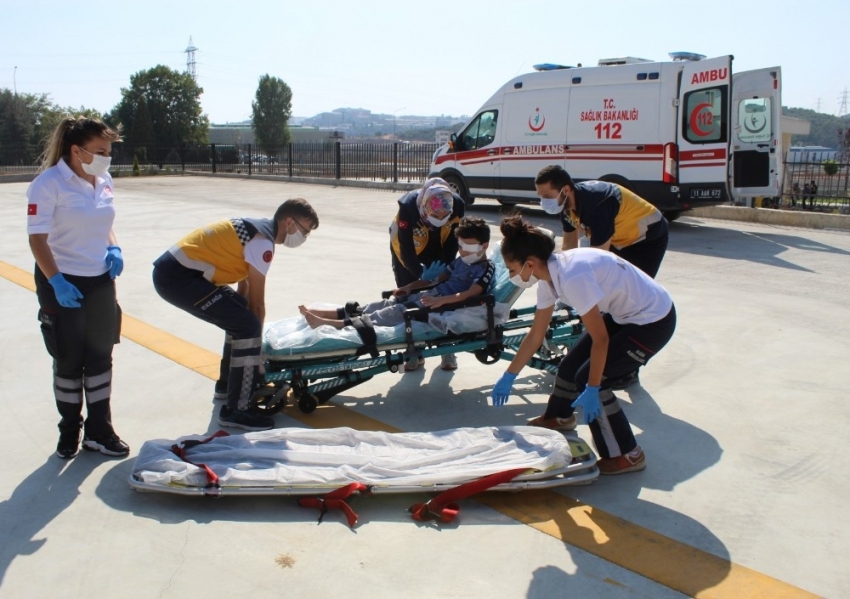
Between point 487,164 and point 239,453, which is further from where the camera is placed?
point 487,164

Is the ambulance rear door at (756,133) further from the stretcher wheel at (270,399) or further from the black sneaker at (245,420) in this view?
the black sneaker at (245,420)

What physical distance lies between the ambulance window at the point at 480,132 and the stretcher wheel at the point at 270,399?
1168 cm

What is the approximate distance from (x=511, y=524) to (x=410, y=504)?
506 mm

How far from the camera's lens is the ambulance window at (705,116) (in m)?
12.4

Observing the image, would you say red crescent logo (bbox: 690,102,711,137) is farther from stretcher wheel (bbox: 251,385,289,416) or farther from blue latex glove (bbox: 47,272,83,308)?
blue latex glove (bbox: 47,272,83,308)

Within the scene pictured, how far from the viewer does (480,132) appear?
16109 millimetres

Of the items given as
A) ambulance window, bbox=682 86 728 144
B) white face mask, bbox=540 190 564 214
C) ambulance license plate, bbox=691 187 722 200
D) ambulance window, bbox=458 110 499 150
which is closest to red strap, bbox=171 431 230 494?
white face mask, bbox=540 190 564 214

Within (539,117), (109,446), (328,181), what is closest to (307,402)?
(109,446)

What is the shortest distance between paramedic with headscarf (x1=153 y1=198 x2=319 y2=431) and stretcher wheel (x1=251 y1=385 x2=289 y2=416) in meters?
0.15

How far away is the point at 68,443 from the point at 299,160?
24.3m

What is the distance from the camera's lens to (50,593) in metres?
3.05

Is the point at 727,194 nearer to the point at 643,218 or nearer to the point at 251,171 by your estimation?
the point at 643,218

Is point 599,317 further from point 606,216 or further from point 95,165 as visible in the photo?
point 95,165

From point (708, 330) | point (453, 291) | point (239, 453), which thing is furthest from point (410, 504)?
point (708, 330)
